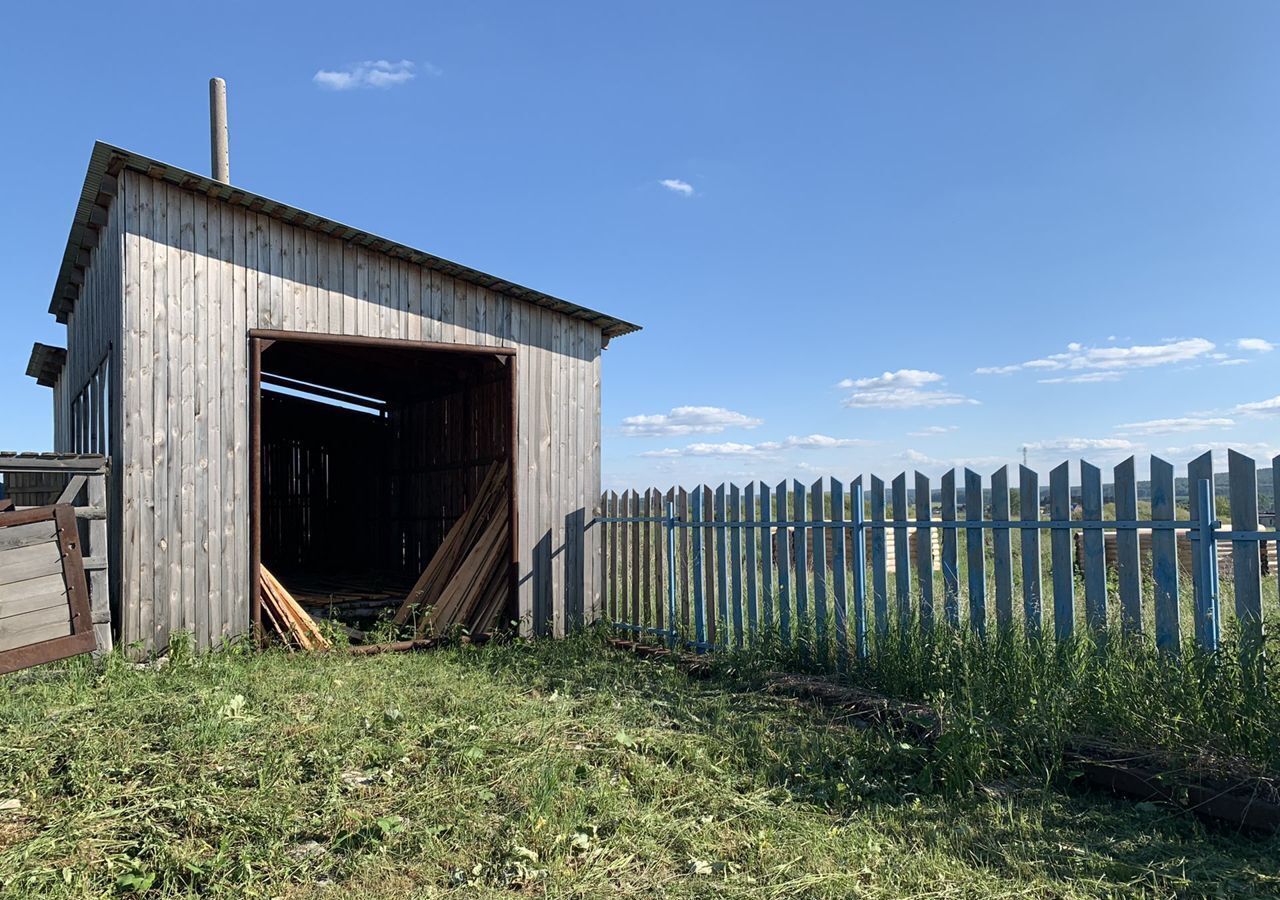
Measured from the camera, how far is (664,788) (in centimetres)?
448

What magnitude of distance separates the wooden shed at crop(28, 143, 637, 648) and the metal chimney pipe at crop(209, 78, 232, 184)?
166 centimetres

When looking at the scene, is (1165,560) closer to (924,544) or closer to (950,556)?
(950,556)

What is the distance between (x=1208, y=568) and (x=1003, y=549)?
1274 mm

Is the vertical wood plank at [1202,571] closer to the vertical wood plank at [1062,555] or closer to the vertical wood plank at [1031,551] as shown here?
the vertical wood plank at [1062,555]

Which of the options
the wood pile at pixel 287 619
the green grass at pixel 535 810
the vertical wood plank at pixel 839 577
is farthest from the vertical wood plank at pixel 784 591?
the wood pile at pixel 287 619

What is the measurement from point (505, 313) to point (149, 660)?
467cm

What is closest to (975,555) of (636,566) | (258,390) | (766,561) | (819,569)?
(819,569)

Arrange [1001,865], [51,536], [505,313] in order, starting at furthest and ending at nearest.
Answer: [505,313] → [51,536] → [1001,865]

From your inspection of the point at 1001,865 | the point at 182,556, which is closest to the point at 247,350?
the point at 182,556

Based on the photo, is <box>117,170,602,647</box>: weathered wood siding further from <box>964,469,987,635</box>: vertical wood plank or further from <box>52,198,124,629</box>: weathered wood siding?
<box>964,469,987,635</box>: vertical wood plank

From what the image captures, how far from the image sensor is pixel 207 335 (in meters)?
7.59

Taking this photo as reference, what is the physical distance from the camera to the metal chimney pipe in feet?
32.9

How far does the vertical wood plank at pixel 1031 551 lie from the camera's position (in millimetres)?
5680

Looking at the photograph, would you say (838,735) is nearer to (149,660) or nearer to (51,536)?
(51,536)
